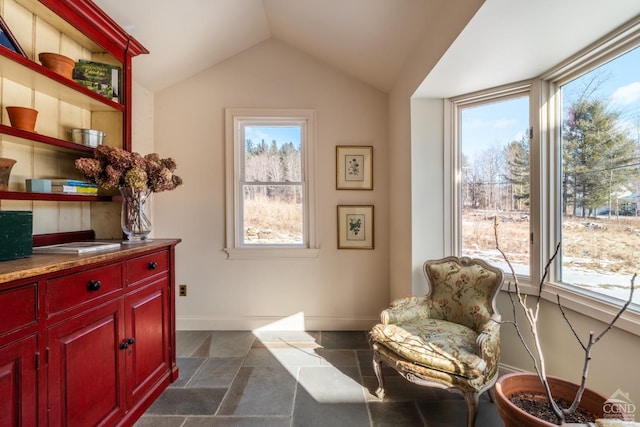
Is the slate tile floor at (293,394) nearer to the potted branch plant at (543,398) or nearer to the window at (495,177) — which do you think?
the potted branch plant at (543,398)

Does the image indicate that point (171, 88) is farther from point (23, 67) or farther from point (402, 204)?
point (402, 204)

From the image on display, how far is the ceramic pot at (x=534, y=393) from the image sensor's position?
1.16 meters

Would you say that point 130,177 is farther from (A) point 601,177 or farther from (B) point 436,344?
(A) point 601,177

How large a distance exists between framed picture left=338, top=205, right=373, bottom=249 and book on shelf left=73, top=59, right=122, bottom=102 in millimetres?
2008

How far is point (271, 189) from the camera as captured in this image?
119 inches

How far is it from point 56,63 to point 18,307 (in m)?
1.34

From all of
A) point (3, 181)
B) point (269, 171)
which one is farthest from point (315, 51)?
point (3, 181)

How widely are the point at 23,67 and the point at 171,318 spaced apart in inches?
64.3

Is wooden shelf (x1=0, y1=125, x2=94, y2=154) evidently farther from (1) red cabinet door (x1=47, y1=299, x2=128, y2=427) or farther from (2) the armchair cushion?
(2) the armchair cushion

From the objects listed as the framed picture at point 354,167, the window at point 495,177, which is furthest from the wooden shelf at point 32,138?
the window at point 495,177

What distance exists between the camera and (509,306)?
219 cm

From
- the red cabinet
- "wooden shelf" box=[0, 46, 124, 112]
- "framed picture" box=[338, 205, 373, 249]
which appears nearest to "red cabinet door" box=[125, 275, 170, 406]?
the red cabinet

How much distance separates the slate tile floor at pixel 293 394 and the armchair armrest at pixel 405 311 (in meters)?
0.48

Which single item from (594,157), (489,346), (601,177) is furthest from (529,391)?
(594,157)
